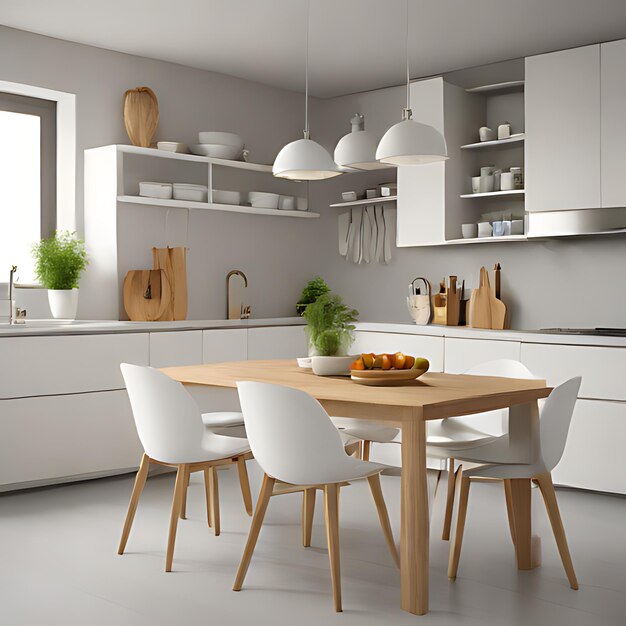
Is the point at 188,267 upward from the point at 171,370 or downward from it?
upward

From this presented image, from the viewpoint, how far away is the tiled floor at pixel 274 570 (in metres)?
2.87

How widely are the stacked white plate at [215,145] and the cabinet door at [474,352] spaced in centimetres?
189

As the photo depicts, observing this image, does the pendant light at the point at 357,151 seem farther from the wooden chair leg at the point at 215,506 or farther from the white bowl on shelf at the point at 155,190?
the white bowl on shelf at the point at 155,190

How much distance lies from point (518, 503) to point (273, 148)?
3711 millimetres

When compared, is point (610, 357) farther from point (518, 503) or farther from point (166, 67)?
point (166, 67)

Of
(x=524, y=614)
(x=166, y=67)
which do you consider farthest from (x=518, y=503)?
(x=166, y=67)

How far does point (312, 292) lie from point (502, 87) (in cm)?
193

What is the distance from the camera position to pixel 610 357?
4477 millimetres

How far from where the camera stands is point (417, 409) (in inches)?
113

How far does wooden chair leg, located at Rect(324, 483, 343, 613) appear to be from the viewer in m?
2.91

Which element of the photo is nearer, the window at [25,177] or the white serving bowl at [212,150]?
the window at [25,177]

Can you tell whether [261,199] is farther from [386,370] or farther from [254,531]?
[254,531]

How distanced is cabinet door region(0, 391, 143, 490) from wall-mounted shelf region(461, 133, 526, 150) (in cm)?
262

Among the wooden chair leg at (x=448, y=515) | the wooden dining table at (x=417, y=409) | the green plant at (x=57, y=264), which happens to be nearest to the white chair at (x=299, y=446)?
the wooden dining table at (x=417, y=409)
